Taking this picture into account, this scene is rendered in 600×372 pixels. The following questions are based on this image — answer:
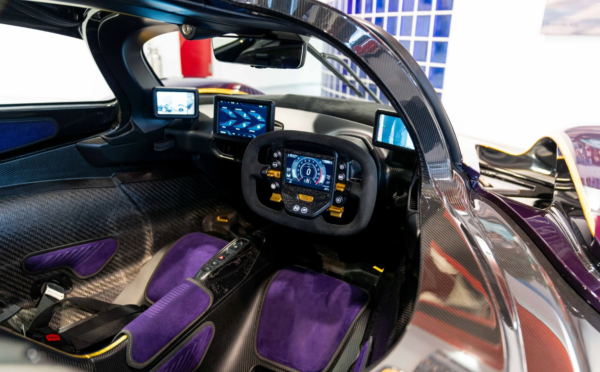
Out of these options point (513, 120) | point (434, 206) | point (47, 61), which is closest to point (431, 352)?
point (434, 206)

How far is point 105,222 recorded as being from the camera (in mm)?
1981

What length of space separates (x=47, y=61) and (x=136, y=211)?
5.63ft

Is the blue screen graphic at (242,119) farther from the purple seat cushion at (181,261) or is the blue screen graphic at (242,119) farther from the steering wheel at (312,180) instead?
the purple seat cushion at (181,261)

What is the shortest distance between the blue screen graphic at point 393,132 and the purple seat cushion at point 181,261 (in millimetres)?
1106

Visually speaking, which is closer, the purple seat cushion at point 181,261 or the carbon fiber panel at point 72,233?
the carbon fiber panel at point 72,233

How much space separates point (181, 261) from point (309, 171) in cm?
97

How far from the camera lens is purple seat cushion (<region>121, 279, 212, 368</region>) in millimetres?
1233

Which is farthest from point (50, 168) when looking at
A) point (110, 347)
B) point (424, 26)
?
point (424, 26)

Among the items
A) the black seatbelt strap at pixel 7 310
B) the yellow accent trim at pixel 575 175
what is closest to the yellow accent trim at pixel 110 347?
the black seatbelt strap at pixel 7 310

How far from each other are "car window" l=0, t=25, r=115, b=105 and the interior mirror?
713 mm

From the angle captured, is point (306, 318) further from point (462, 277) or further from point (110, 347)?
point (462, 277)

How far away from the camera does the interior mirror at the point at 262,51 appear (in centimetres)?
165

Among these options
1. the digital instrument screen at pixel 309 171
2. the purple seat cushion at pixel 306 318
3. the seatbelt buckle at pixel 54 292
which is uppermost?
the digital instrument screen at pixel 309 171

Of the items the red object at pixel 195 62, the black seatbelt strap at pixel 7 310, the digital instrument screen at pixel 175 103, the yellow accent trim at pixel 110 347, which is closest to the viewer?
the yellow accent trim at pixel 110 347
